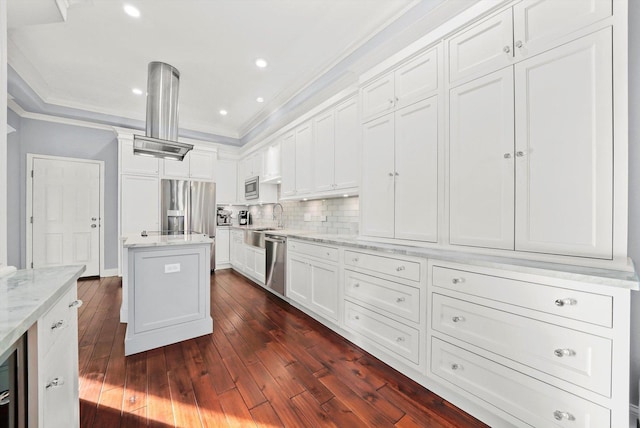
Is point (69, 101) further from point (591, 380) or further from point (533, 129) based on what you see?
point (591, 380)

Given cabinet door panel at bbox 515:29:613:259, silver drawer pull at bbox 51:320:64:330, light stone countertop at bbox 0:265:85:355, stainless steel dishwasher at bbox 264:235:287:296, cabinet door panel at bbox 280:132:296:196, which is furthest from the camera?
cabinet door panel at bbox 280:132:296:196

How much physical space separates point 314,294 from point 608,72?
2.69m

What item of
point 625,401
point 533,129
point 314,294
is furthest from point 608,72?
point 314,294

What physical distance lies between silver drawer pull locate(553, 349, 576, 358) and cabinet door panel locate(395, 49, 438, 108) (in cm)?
175

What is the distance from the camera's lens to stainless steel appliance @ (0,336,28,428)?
718 millimetres

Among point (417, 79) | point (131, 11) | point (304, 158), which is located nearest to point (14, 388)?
point (417, 79)

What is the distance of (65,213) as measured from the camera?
4625mm

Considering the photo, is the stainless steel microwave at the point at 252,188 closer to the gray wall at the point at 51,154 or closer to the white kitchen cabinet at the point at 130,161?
the white kitchen cabinet at the point at 130,161

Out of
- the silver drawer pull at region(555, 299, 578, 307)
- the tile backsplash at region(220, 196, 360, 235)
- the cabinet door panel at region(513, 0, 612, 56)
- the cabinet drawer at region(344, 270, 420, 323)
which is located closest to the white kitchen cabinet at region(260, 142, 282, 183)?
the tile backsplash at region(220, 196, 360, 235)

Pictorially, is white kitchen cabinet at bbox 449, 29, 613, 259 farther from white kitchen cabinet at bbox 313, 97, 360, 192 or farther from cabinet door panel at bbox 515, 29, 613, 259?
A: white kitchen cabinet at bbox 313, 97, 360, 192

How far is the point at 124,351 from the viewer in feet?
7.51

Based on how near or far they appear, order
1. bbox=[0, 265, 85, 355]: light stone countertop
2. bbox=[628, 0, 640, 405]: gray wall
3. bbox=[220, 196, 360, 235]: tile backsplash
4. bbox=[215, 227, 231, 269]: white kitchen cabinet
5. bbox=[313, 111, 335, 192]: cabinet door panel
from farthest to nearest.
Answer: bbox=[215, 227, 231, 269]: white kitchen cabinet → bbox=[220, 196, 360, 235]: tile backsplash → bbox=[313, 111, 335, 192]: cabinet door panel → bbox=[628, 0, 640, 405]: gray wall → bbox=[0, 265, 85, 355]: light stone countertop

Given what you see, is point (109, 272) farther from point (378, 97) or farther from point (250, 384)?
point (378, 97)

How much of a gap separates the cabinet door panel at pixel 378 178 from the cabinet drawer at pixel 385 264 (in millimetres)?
267
